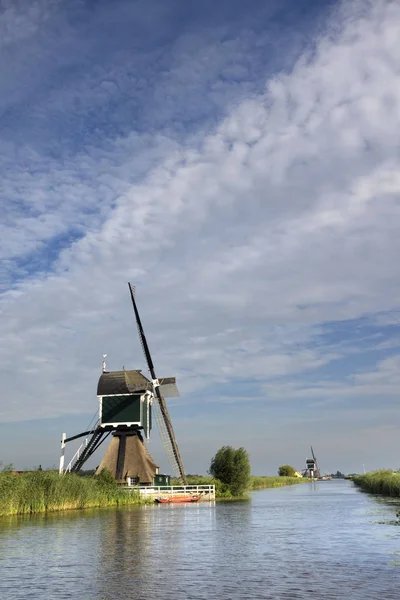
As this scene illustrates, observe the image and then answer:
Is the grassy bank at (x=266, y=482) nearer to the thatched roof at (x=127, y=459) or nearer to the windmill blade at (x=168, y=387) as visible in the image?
the windmill blade at (x=168, y=387)

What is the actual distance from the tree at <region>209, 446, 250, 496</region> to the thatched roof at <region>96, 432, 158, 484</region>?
8576 millimetres

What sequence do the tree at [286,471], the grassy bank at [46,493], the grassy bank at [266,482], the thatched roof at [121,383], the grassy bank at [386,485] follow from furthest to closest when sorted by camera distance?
the tree at [286,471] < the grassy bank at [266,482] < the thatched roof at [121,383] < the grassy bank at [386,485] < the grassy bank at [46,493]

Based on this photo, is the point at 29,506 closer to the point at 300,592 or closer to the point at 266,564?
the point at 266,564

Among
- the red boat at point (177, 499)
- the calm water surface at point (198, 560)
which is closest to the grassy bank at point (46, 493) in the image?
the calm water surface at point (198, 560)

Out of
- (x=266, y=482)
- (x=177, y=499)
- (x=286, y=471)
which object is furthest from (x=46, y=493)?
(x=286, y=471)

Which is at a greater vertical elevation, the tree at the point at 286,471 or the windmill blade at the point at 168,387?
the windmill blade at the point at 168,387

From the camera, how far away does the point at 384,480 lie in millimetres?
51375

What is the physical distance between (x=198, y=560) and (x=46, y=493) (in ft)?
61.9

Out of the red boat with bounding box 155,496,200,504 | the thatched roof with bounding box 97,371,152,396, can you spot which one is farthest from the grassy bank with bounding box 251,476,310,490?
the thatched roof with bounding box 97,371,152,396

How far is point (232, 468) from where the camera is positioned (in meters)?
54.3

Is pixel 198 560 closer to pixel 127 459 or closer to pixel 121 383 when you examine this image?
pixel 127 459

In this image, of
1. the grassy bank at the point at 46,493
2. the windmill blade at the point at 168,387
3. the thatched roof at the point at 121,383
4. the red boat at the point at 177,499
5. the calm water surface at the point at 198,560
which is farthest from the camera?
the windmill blade at the point at 168,387

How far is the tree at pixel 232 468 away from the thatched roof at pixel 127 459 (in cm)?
858

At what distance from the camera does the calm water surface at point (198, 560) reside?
465 inches
